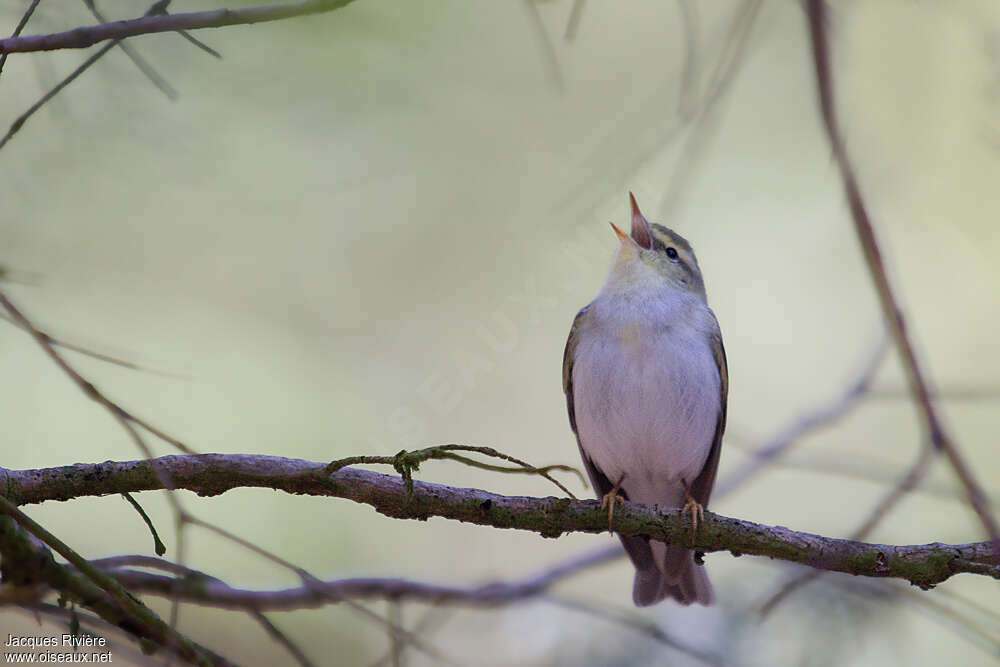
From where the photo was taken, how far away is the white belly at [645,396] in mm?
4078

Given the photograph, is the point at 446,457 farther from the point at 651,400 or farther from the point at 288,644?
the point at 651,400

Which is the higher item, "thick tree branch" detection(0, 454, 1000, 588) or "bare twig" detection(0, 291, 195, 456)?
"thick tree branch" detection(0, 454, 1000, 588)

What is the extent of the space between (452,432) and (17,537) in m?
2.79

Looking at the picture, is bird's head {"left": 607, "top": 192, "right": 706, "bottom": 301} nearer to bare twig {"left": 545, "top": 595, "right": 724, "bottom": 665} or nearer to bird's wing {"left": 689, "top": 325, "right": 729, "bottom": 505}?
bird's wing {"left": 689, "top": 325, "right": 729, "bottom": 505}

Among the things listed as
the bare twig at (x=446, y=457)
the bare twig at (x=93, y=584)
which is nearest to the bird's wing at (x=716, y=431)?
the bare twig at (x=446, y=457)

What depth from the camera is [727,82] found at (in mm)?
2035

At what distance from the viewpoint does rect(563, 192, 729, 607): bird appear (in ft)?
13.4

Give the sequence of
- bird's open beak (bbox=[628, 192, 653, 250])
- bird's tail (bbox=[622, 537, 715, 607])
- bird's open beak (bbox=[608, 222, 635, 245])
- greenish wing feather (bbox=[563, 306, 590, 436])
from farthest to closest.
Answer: bird's open beak (bbox=[628, 192, 653, 250]) < bird's open beak (bbox=[608, 222, 635, 245]) < greenish wing feather (bbox=[563, 306, 590, 436]) < bird's tail (bbox=[622, 537, 715, 607])

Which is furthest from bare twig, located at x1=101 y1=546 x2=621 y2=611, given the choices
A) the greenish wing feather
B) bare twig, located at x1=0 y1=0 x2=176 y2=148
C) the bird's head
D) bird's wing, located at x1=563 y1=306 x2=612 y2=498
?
the bird's head

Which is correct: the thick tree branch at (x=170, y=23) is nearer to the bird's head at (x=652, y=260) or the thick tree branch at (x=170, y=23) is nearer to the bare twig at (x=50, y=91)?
the bare twig at (x=50, y=91)

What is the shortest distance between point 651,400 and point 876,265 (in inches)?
90.5

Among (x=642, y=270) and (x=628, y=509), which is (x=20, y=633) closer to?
(x=628, y=509)

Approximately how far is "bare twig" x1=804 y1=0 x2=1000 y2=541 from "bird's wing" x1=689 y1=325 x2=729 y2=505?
94.1 inches

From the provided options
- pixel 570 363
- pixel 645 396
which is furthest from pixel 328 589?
pixel 570 363
